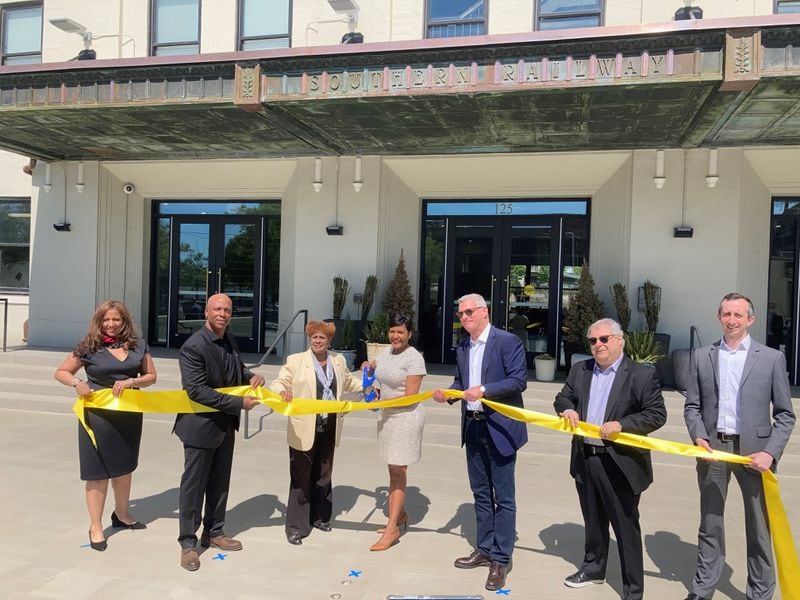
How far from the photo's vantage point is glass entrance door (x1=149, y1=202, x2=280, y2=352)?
12812mm

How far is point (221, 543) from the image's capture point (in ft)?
14.0

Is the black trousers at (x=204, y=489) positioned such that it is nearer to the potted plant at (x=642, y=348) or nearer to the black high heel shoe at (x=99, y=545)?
the black high heel shoe at (x=99, y=545)

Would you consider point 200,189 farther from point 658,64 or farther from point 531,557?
point 531,557

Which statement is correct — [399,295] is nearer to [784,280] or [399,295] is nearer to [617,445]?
[784,280]

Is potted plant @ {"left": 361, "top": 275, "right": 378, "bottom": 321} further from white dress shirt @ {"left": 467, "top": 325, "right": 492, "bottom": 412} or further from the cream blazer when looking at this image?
white dress shirt @ {"left": 467, "top": 325, "right": 492, "bottom": 412}

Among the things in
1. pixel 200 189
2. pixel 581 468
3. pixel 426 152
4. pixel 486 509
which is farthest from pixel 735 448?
pixel 200 189

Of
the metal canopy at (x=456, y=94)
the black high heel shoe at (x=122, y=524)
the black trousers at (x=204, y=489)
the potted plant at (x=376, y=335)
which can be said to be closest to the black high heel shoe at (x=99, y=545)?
the black high heel shoe at (x=122, y=524)

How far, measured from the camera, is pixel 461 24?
1033cm

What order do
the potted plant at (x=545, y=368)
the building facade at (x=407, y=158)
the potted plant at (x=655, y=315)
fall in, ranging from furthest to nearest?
the potted plant at (x=545, y=368) < the potted plant at (x=655, y=315) < the building facade at (x=407, y=158)

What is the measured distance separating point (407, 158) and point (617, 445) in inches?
322

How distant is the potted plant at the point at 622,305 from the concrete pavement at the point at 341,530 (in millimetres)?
2506

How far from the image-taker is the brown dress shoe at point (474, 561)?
4.08 m

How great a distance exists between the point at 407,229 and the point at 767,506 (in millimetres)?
8867

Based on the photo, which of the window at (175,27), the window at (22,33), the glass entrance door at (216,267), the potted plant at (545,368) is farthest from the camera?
the glass entrance door at (216,267)
